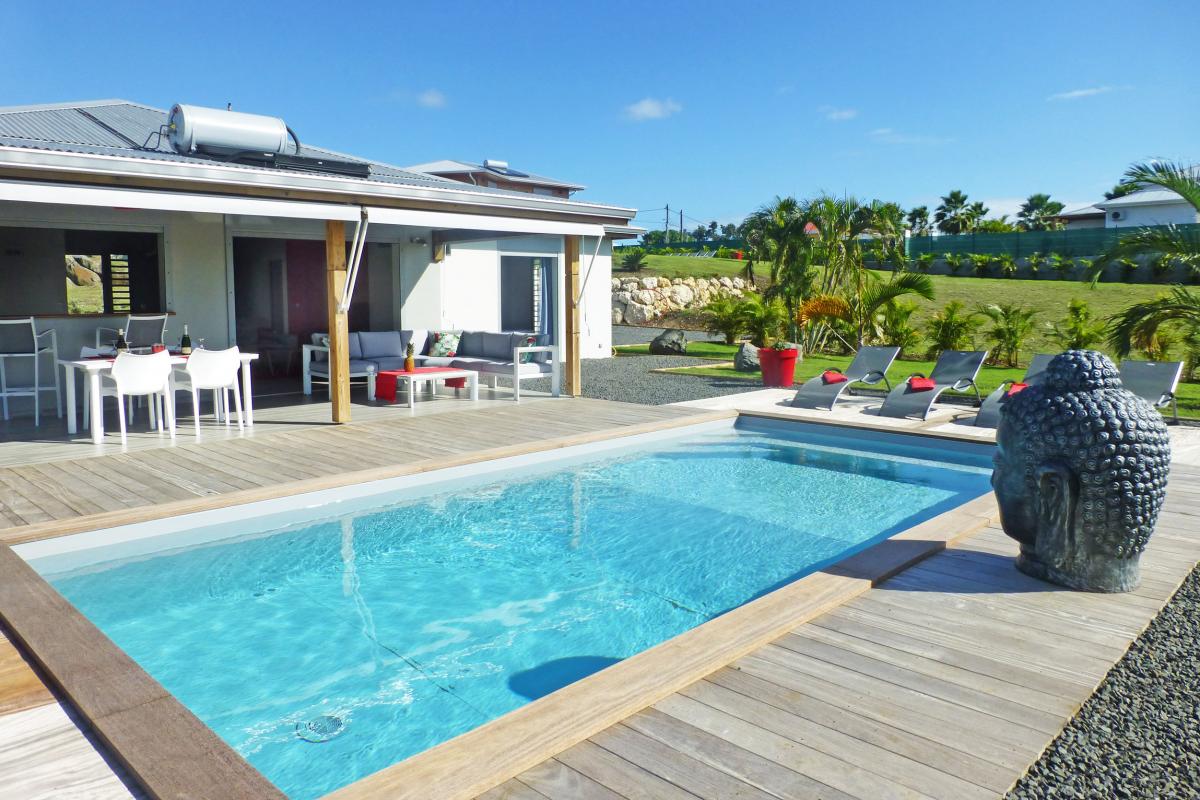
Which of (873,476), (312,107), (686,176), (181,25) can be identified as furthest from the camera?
(686,176)

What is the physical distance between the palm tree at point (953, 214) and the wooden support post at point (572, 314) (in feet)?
142

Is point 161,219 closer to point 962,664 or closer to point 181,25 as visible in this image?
point 962,664

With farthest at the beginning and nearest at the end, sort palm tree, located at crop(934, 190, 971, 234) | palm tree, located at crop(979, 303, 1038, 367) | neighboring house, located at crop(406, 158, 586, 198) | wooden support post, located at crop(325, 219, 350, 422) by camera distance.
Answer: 1. palm tree, located at crop(934, 190, 971, 234)
2. neighboring house, located at crop(406, 158, 586, 198)
3. palm tree, located at crop(979, 303, 1038, 367)
4. wooden support post, located at crop(325, 219, 350, 422)

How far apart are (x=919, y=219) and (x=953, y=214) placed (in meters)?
3.70

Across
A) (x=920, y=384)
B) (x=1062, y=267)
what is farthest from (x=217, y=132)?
(x=1062, y=267)

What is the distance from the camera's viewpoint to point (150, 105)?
41.9ft

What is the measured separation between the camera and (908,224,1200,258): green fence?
3281 centimetres

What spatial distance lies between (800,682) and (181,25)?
Result: 24178 millimetres

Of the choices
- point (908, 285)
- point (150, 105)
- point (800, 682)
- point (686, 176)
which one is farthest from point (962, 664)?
point (686, 176)

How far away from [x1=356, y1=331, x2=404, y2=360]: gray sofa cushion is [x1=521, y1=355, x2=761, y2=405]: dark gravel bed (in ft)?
6.84

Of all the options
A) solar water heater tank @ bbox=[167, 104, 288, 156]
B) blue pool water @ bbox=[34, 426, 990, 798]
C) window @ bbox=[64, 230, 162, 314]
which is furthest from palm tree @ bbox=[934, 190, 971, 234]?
solar water heater tank @ bbox=[167, 104, 288, 156]

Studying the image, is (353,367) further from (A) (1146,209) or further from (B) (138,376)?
(A) (1146,209)

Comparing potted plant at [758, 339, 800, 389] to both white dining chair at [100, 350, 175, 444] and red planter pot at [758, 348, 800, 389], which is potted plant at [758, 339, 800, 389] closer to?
red planter pot at [758, 348, 800, 389]

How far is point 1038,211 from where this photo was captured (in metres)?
54.9
